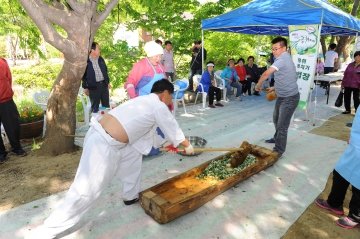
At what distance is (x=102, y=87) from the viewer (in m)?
5.20

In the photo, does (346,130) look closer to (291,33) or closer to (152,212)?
(291,33)

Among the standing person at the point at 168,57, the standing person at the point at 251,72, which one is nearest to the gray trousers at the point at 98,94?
the standing person at the point at 168,57

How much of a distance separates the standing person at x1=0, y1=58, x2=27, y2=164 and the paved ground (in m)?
1.82

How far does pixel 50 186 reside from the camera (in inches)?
132

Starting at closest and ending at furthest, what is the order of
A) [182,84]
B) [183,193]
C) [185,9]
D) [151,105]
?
[151,105], [183,193], [182,84], [185,9]

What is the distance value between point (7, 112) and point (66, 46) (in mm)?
1590

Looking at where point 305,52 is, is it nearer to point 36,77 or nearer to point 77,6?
point 77,6

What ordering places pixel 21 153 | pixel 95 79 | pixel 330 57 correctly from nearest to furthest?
pixel 21 153, pixel 95 79, pixel 330 57

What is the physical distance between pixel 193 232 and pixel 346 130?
4.80 meters

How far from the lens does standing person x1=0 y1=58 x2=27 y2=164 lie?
4.01 metres

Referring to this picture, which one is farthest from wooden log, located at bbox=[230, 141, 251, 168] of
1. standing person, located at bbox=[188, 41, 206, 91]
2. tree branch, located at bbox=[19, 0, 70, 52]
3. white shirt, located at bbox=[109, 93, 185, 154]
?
standing person, located at bbox=[188, 41, 206, 91]

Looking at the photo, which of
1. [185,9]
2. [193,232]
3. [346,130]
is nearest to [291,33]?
[346,130]

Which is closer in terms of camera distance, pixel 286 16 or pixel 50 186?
pixel 50 186

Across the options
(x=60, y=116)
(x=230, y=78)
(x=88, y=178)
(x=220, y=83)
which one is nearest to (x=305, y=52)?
(x=230, y=78)
